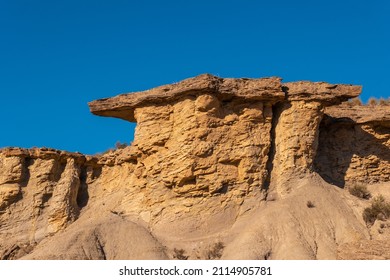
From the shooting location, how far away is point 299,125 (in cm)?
2542

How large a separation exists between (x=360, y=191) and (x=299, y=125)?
12.9 ft

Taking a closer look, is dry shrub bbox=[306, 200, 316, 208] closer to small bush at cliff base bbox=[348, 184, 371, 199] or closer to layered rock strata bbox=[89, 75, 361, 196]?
layered rock strata bbox=[89, 75, 361, 196]

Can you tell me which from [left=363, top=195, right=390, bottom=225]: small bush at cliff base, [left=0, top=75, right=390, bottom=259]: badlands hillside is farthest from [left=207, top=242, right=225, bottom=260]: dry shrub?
[left=363, top=195, right=390, bottom=225]: small bush at cliff base

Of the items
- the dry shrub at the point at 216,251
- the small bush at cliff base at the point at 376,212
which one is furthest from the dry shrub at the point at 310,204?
the dry shrub at the point at 216,251

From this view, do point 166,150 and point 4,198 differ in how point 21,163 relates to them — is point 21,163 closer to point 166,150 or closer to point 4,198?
point 4,198

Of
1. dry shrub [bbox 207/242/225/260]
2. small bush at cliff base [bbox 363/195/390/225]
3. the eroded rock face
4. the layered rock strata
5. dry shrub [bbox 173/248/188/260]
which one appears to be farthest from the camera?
the eroded rock face

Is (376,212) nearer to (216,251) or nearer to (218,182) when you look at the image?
(218,182)

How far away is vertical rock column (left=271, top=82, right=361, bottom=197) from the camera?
2517 cm

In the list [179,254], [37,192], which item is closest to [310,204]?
[179,254]

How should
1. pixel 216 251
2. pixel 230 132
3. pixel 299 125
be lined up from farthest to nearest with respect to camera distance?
pixel 299 125 < pixel 230 132 < pixel 216 251

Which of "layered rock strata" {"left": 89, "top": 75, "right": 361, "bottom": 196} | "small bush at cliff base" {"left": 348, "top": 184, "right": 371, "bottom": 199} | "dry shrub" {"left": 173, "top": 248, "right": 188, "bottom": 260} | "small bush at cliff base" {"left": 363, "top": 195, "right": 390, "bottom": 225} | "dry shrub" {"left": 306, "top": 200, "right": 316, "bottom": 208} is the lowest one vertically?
"dry shrub" {"left": 173, "top": 248, "right": 188, "bottom": 260}

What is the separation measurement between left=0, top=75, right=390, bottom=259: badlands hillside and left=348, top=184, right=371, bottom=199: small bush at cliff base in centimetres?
6

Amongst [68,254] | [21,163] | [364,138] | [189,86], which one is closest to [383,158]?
[364,138]
